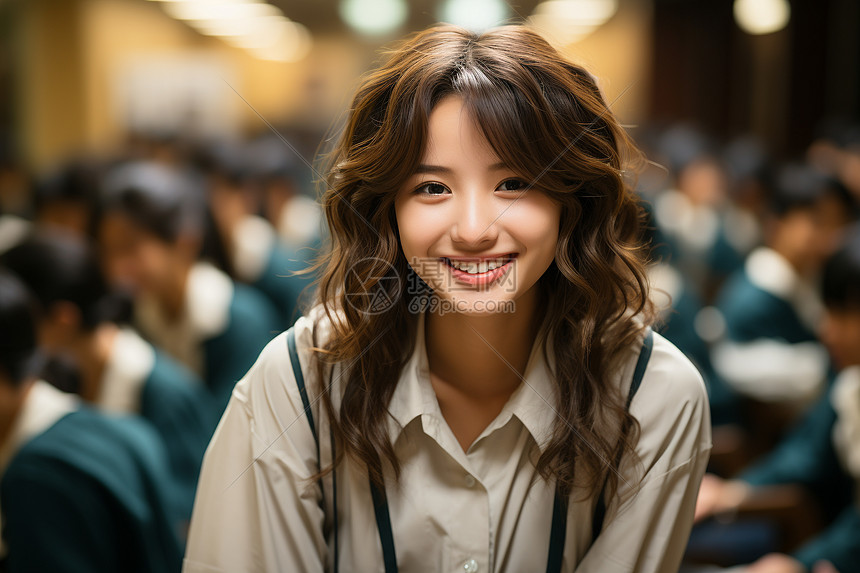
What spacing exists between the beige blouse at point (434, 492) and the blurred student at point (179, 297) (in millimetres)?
1402

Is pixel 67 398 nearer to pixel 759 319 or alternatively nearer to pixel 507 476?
pixel 507 476

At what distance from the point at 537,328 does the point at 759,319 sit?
8.37 ft

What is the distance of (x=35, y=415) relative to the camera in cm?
158

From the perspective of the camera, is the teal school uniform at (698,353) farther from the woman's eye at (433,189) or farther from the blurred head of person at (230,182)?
the blurred head of person at (230,182)

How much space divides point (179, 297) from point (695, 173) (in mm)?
4539

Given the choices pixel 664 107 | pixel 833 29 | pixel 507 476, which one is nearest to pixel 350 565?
pixel 507 476

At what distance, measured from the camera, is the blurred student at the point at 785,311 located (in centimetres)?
309

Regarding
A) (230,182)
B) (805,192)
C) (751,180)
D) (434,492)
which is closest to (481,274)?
(434,492)

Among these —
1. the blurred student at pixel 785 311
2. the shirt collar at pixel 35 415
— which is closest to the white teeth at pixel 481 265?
the shirt collar at pixel 35 415

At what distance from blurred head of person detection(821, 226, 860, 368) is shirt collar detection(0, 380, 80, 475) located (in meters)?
1.98

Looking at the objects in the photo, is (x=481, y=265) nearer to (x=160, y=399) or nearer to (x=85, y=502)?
(x=85, y=502)

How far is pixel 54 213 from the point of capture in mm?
3775

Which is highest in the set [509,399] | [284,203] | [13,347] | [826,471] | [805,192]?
[805,192]

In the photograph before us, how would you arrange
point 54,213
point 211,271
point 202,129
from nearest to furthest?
point 211,271
point 54,213
point 202,129
